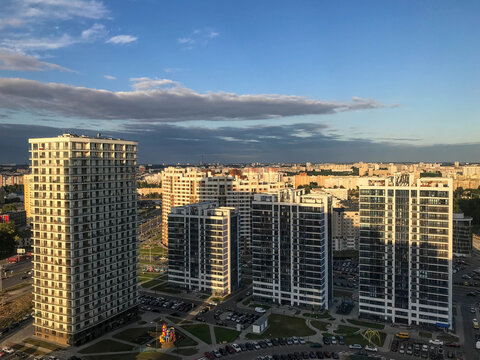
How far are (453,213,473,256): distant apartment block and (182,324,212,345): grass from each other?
5553 inches

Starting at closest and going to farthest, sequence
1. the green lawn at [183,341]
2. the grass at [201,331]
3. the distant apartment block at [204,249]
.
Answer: the green lawn at [183,341], the grass at [201,331], the distant apartment block at [204,249]

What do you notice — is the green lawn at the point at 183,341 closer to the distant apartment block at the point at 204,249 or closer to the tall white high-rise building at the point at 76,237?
the tall white high-rise building at the point at 76,237

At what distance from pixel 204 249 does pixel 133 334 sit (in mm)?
40101

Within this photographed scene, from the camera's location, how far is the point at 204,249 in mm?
134875

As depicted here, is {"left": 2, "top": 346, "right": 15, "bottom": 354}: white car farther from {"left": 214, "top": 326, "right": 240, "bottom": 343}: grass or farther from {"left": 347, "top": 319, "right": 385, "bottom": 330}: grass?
{"left": 347, "top": 319, "right": 385, "bottom": 330}: grass

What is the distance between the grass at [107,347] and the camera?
302 feet

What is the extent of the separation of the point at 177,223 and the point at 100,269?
42.6 m

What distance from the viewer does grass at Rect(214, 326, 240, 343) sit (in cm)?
10012

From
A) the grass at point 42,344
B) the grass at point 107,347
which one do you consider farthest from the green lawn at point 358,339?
the grass at point 42,344

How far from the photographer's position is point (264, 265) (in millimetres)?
126312

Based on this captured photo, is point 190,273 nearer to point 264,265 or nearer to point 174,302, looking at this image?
point 174,302

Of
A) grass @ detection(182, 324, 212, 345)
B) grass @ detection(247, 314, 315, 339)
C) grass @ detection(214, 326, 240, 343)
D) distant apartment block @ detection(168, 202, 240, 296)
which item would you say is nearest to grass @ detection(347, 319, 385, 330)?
grass @ detection(247, 314, 315, 339)

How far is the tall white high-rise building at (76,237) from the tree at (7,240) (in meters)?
107

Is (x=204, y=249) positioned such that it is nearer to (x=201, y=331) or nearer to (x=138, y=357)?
(x=201, y=331)
